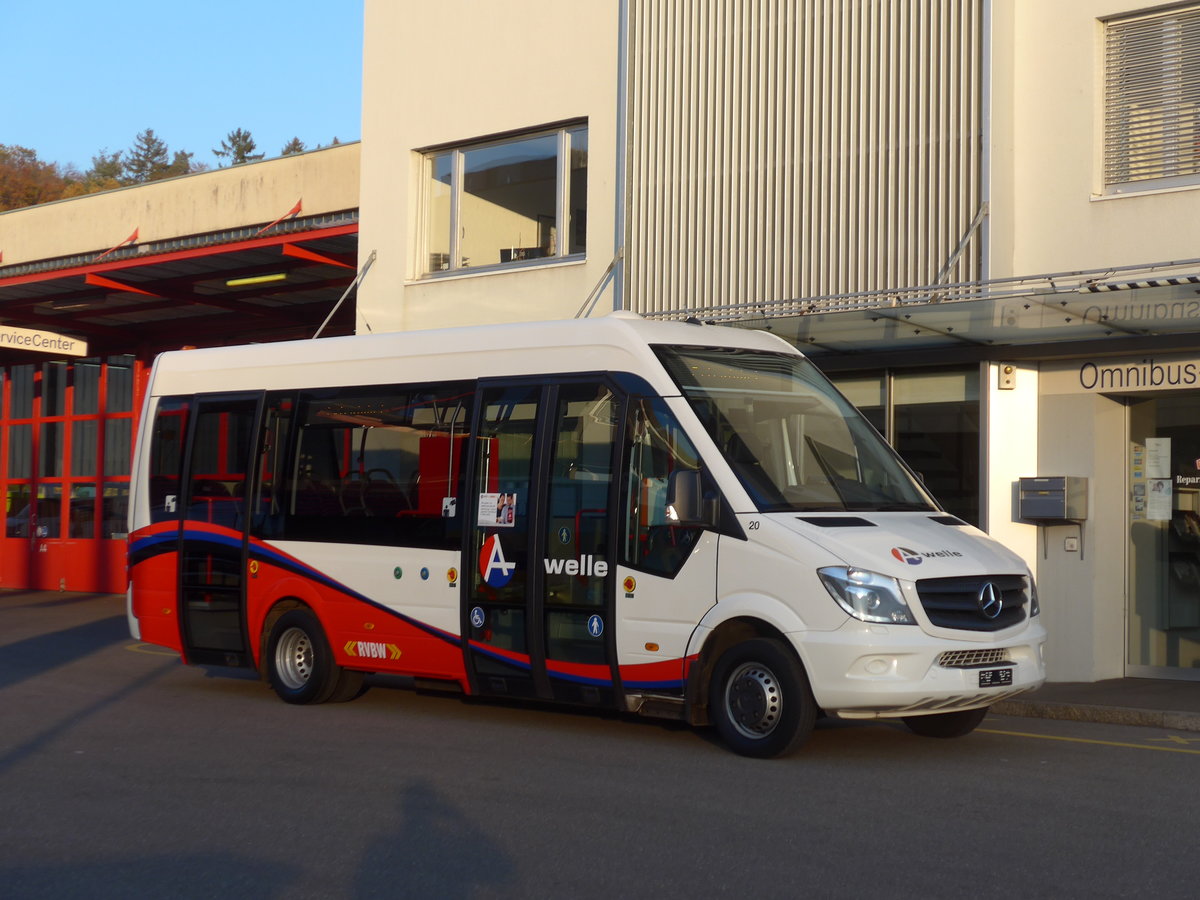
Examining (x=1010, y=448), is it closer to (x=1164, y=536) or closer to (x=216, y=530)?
(x=1164, y=536)

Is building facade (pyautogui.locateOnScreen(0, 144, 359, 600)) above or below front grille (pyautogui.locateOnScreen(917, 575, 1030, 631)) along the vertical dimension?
above

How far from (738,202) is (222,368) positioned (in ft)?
18.5

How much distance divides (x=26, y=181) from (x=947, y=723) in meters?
52.9

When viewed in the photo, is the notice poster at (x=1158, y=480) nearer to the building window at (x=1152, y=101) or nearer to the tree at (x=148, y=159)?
the building window at (x=1152, y=101)

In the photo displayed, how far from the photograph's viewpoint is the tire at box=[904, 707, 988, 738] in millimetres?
9742

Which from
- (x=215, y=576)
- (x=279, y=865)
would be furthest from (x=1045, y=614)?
(x=279, y=865)

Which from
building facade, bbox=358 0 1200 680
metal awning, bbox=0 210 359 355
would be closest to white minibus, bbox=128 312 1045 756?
building facade, bbox=358 0 1200 680

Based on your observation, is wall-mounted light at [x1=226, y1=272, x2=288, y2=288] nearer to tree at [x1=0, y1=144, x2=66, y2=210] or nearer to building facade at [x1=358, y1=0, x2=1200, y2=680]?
building facade at [x1=358, y1=0, x2=1200, y2=680]

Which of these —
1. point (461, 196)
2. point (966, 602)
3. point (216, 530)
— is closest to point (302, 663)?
point (216, 530)

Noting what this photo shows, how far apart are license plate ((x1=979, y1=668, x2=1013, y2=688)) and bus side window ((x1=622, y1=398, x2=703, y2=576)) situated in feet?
6.39

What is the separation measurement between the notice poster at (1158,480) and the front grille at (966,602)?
526cm

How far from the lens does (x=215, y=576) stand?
12.5m

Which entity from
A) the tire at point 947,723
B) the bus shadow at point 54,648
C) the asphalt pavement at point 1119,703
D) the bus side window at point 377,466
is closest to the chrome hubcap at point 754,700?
the tire at point 947,723

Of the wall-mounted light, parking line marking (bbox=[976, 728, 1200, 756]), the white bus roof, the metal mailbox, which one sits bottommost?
parking line marking (bbox=[976, 728, 1200, 756])
